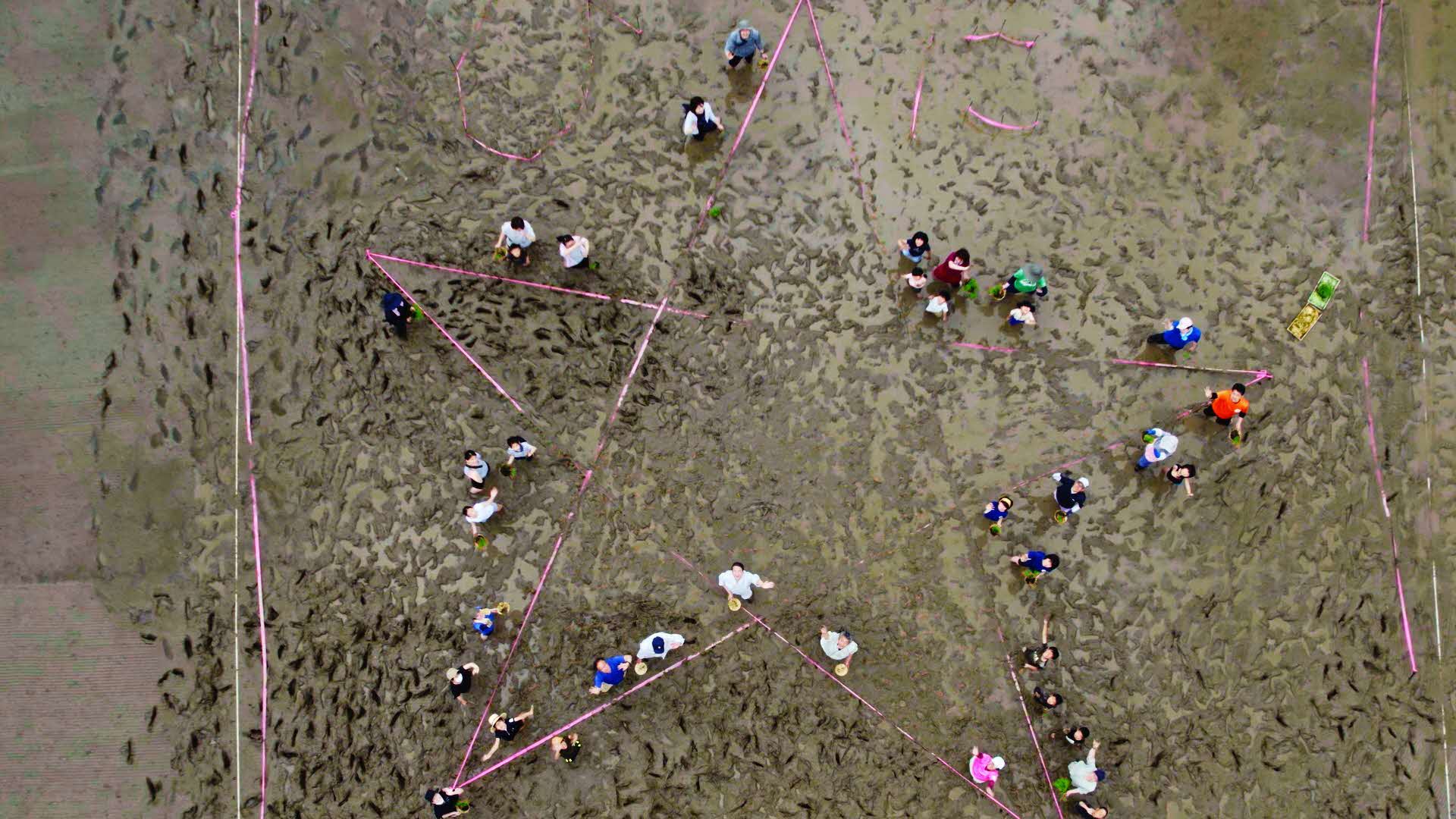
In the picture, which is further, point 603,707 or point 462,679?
point 603,707

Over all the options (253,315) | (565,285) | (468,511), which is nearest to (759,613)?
(468,511)

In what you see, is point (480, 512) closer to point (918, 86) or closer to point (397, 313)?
point (397, 313)

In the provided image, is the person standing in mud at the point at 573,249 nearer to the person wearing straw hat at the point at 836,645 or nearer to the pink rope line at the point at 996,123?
the pink rope line at the point at 996,123

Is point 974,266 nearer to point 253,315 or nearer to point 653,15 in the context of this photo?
point 653,15

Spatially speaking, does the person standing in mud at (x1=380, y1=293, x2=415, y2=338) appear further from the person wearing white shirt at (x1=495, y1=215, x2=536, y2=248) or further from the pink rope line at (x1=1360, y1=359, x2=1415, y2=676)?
the pink rope line at (x1=1360, y1=359, x2=1415, y2=676)

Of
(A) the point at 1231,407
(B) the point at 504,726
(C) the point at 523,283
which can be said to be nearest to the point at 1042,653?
(A) the point at 1231,407

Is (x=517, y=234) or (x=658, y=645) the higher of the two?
(x=517, y=234)
